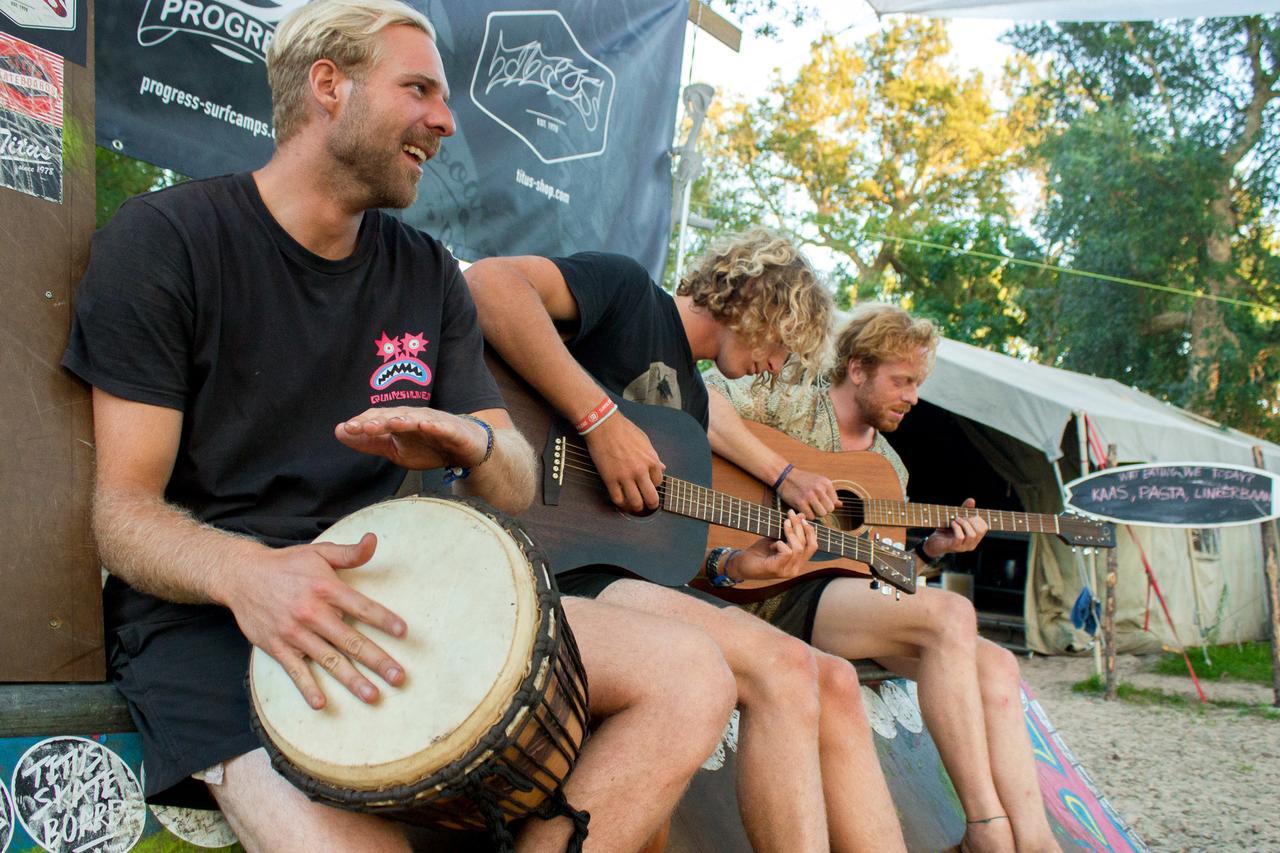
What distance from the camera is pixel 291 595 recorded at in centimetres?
141

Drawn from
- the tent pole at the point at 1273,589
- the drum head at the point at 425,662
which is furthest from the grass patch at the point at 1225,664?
the drum head at the point at 425,662

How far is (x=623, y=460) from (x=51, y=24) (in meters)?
1.50

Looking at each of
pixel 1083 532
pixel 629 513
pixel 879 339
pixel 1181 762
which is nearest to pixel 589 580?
pixel 629 513

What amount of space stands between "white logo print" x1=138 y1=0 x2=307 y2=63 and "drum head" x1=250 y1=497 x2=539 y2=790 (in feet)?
5.47

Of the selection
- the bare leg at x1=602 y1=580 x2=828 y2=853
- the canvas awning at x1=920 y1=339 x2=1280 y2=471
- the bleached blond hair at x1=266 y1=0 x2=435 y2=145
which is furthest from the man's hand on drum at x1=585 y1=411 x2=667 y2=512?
the canvas awning at x1=920 y1=339 x2=1280 y2=471

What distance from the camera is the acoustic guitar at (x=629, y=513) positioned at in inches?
102

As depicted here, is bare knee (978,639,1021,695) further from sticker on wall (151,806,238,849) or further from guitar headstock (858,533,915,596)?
sticker on wall (151,806,238,849)

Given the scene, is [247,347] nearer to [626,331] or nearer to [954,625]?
[626,331]

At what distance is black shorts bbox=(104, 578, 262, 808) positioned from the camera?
5.05ft

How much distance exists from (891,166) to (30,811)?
25.4 metres

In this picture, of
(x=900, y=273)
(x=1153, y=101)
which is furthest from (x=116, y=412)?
(x=900, y=273)

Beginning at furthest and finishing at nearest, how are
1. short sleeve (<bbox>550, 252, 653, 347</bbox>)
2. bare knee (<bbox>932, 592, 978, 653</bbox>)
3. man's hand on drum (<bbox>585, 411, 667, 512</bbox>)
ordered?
bare knee (<bbox>932, 592, 978, 653</bbox>) → short sleeve (<bbox>550, 252, 653, 347</bbox>) → man's hand on drum (<bbox>585, 411, 667, 512</bbox>)

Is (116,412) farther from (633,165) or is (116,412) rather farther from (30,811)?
(633,165)

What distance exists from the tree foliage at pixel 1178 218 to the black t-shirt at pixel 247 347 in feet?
54.2
